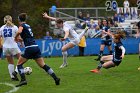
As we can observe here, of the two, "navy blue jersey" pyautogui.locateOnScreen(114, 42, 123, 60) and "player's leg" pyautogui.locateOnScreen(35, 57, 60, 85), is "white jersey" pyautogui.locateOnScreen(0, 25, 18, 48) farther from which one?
"navy blue jersey" pyautogui.locateOnScreen(114, 42, 123, 60)

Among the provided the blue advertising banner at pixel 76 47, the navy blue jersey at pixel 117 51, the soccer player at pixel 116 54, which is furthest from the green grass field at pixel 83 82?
the blue advertising banner at pixel 76 47

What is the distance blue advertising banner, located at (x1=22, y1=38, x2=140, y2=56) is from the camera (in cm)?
3028

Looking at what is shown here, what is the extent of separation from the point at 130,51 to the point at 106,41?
278 inches

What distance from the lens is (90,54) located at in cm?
3084

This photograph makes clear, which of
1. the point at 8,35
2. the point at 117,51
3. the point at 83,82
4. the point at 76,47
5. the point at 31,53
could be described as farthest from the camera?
the point at 76,47

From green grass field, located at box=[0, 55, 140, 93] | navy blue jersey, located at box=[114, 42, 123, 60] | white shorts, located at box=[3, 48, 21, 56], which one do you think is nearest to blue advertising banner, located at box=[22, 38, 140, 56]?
green grass field, located at box=[0, 55, 140, 93]

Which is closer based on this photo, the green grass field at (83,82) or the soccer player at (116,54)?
the green grass field at (83,82)

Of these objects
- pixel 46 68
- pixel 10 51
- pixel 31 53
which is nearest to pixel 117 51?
pixel 46 68

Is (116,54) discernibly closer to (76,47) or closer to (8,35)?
(8,35)

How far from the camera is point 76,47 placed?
1214 inches

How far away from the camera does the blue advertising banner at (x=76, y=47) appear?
99.3 ft

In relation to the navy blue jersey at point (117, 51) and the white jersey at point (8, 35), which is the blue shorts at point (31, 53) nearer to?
the white jersey at point (8, 35)

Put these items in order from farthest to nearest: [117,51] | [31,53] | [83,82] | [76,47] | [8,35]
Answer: [76,47], [117,51], [8,35], [83,82], [31,53]

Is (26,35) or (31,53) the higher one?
(26,35)
